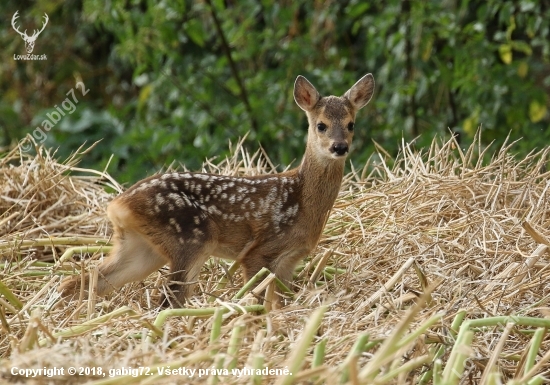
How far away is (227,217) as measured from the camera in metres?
4.98

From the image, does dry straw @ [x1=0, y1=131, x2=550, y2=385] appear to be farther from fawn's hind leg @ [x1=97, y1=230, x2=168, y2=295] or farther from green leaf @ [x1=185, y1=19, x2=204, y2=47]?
green leaf @ [x1=185, y1=19, x2=204, y2=47]

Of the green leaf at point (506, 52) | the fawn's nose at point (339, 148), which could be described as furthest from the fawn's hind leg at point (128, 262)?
the green leaf at point (506, 52)

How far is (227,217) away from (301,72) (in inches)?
147

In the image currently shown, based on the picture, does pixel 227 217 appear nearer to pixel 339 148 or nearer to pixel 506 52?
pixel 339 148

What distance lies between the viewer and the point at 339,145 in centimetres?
516

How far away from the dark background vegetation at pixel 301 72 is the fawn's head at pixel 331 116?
201cm

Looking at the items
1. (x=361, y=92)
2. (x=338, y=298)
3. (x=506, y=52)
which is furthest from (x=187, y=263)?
(x=506, y=52)

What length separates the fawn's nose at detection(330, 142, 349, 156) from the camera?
16.9ft

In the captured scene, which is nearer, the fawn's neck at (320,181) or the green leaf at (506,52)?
the fawn's neck at (320,181)

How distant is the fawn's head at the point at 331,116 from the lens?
523cm

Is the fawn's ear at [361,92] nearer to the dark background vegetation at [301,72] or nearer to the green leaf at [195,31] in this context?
the dark background vegetation at [301,72]

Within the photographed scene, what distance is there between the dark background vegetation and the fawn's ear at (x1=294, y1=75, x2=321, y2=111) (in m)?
2.18

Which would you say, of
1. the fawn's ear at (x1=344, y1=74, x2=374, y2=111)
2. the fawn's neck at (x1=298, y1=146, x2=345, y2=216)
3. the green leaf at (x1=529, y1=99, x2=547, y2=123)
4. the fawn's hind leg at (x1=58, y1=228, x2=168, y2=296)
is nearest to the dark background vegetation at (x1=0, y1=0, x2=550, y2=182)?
the green leaf at (x1=529, y1=99, x2=547, y2=123)

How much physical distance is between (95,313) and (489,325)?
60.5 inches
